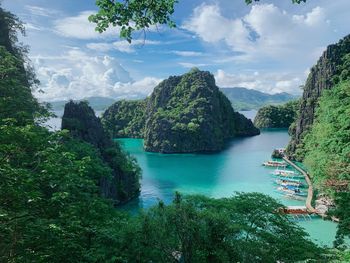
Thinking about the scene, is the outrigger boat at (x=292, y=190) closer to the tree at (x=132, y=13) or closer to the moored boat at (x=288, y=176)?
the moored boat at (x=288, y=176)

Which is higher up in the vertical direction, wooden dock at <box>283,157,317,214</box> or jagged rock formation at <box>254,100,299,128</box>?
jagged rock formation at <box>254,100,299,128</box>

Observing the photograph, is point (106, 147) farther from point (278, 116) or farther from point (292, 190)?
point (278, 116)

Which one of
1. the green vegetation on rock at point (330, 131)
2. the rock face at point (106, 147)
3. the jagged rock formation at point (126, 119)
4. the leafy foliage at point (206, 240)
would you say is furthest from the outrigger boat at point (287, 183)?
the jagged rock formation at point (126, 119)

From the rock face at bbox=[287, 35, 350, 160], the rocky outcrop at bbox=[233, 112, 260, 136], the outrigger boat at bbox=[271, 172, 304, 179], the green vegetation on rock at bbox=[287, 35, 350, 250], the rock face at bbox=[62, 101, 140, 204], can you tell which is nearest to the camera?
the green vegetation on rock at bbox=[287, 35, 350, 250]

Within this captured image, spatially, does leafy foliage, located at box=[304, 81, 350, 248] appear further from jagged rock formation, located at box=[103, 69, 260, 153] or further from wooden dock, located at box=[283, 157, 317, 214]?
jagged rock formation, located at box=[103, 69, 260, 153]

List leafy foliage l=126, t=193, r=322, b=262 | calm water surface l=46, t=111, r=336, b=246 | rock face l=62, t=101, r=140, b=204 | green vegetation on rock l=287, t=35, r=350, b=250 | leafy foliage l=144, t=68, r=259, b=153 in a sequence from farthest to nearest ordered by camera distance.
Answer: leafy foliage l=144, t=68, r=259, b=153, calm water surface l=46, t=111, r=336, b=246, rock face l=62, t=101, r=140, b=204, green vegetation on rock l=287, t=35, r=350, b=250, leafy foliage l=126, t=193, r=322, b=262

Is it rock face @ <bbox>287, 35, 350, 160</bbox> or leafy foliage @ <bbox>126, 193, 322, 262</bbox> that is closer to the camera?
leafy foliage @ <bbox>126, 193, 322, 262</bbox>

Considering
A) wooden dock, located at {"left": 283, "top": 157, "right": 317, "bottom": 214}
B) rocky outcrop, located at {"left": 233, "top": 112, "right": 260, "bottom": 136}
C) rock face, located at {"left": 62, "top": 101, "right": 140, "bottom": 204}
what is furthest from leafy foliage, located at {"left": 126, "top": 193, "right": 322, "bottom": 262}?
rocky outcrop, located at {"left": 233, "top": 112, "right": 260, "bottom": 136}

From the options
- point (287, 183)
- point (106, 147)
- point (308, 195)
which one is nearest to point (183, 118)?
point (287, 183)
